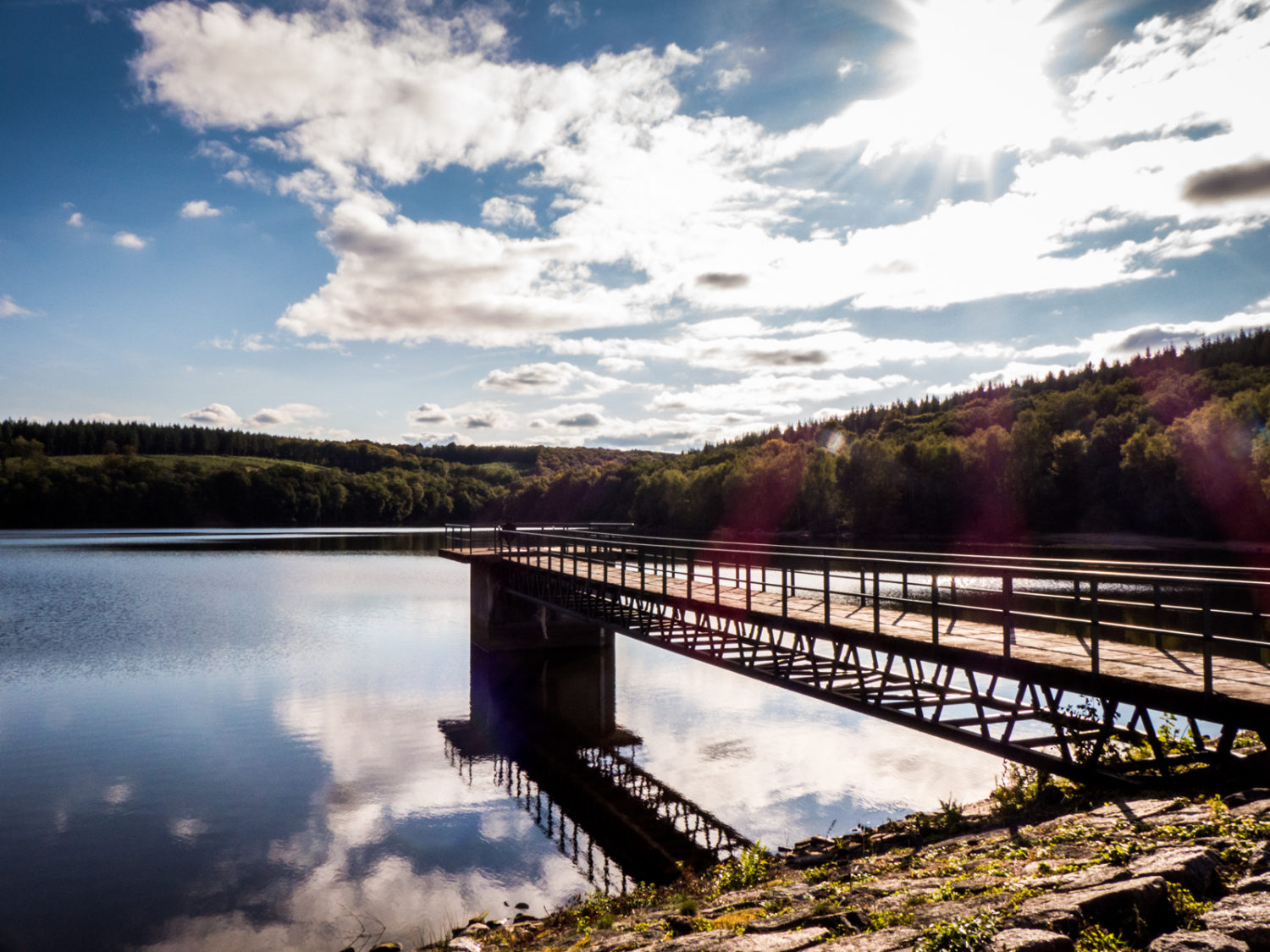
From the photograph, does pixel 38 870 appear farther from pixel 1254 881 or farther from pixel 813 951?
pixel 1254 881

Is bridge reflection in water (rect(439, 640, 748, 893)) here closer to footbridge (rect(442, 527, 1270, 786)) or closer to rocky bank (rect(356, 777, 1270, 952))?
footbridge (rect(442, 527, 1270, 786))

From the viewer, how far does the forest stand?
72.8m

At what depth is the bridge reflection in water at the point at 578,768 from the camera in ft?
49.6

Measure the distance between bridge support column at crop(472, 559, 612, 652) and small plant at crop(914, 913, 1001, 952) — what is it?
2466cm

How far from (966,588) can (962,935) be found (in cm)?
4205

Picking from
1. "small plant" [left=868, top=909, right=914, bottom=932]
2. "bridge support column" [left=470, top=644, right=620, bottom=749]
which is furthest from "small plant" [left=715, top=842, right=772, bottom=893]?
"bridge support column" [left=470, top=644, right=620, bottom=749]

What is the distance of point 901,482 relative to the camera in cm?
9931

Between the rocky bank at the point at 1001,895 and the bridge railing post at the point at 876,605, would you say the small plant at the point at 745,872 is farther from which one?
the bridge railing post at the point at 876,605

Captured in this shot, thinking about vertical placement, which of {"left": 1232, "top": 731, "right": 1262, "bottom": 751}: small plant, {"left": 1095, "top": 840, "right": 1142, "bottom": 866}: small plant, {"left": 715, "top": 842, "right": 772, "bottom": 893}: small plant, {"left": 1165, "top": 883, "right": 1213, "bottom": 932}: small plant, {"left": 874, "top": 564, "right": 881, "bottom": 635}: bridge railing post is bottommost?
{"left": 715, "top": 842, "right": 772, "bottom": 893}: small plant

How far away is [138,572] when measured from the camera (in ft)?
193

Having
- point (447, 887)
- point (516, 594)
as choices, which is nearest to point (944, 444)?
point (516, 594)

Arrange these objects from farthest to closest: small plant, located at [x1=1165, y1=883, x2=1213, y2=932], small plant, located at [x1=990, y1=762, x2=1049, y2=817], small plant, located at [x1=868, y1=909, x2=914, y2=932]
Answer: small plant, located at [x1=990, y1=762, x2=1049, y2=817]
small plant, located at [x1=868, y1=909, x2=914, y2=932]
small plant, located at [x1=1165, y1=883, x2=1213, y2=932]

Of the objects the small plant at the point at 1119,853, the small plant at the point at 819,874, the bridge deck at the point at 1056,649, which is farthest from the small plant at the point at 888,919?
the bridge deck at the point at 1056,649

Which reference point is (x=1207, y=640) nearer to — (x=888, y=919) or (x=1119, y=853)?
(x=1119, y=853)
